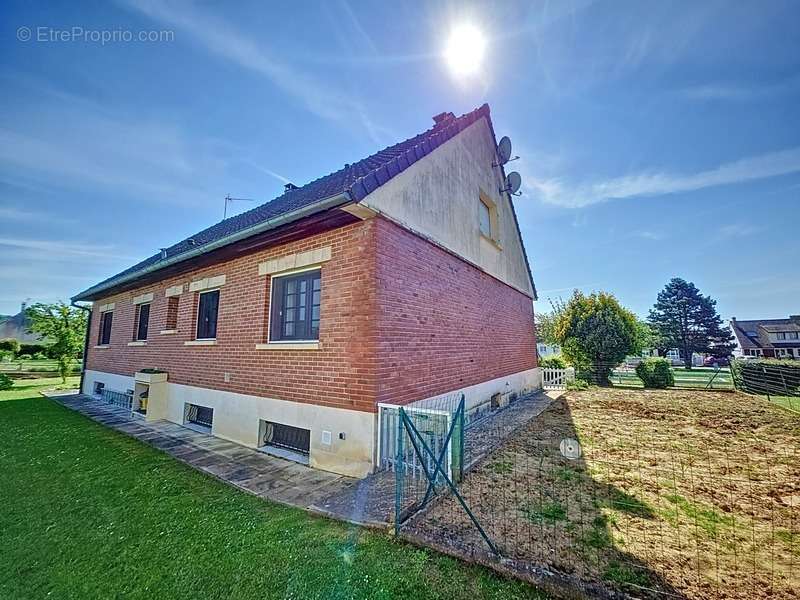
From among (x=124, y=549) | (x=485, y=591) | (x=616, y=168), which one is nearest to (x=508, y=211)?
(x=616, y=168)

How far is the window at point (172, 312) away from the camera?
905 cm

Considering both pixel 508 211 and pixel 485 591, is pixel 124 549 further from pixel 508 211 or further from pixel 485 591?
pixel 508 211

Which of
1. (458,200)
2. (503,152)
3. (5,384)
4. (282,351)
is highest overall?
(503,152)

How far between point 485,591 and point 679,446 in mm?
6132

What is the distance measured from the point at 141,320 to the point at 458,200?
11049 mm

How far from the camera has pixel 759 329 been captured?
5322 cm

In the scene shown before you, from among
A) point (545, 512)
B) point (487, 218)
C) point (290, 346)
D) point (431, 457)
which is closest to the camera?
point (545, 512)

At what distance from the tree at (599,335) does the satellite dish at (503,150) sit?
11.6 m

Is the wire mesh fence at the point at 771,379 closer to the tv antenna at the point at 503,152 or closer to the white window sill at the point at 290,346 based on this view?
the tv antenna at the point at 503,152

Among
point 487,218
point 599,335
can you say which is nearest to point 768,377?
point 599,335

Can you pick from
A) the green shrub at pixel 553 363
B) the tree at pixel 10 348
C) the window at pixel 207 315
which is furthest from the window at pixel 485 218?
the tree at pixel 10 348

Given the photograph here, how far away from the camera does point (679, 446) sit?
6.18 m

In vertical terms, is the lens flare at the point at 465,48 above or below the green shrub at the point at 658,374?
above

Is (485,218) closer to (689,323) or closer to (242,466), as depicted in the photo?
(242,466)
